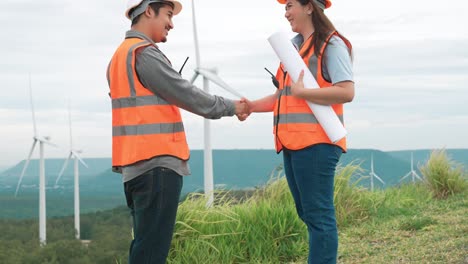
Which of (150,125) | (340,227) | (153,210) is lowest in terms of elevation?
(340,227)

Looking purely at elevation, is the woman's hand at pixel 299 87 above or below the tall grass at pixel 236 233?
above

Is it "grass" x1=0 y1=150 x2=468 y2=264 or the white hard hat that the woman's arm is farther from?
"grass" x1=0 y1=150 x2=468 y2=264

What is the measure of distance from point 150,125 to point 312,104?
3.31 ft

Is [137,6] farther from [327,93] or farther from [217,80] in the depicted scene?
[217,80]

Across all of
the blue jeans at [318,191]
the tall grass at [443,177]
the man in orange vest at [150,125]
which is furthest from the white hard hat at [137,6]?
the tall grass at [443,177]

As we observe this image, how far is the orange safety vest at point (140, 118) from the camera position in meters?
4.26

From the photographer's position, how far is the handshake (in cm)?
505

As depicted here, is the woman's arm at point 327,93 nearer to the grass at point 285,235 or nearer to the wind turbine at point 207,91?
the grass at point 285,235

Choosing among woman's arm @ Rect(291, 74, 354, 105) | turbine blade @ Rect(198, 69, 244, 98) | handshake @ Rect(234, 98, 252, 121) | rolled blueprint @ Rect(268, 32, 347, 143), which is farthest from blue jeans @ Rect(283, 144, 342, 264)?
turbine blade @ Rect(198, 69, 244, 98)

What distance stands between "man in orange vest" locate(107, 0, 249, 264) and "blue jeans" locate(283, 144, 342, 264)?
2.33 feet

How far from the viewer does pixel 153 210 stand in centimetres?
427

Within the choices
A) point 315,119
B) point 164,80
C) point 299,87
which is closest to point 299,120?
point 315,119

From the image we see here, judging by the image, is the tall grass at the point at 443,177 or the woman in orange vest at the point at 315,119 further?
the tall grass at the point at 443,177

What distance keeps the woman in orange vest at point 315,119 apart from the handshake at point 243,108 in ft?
1.51
